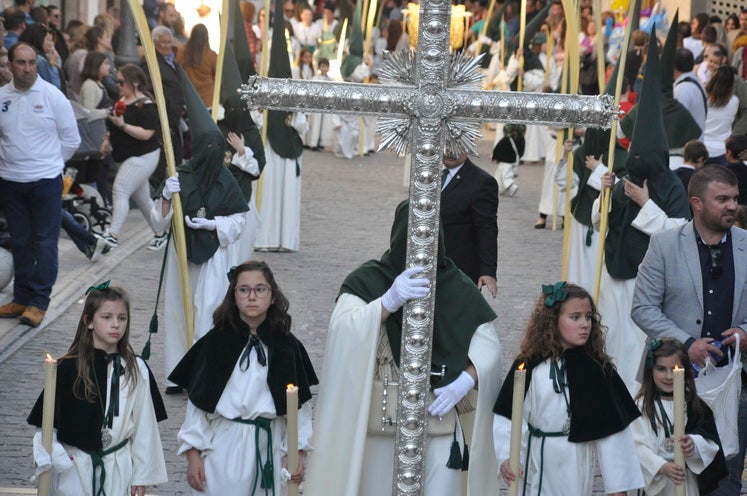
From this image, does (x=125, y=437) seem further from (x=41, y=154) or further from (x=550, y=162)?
(x=550, y=162)

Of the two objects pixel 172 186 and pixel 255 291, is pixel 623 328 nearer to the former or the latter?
pixel 172 186

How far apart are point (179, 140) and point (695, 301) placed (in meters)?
10.7

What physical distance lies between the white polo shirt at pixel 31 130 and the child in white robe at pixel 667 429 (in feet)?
18.7

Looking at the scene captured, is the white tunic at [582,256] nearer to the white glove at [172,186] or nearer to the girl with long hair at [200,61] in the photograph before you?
the white glove at [172,186]

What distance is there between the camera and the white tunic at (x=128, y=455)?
529 cm

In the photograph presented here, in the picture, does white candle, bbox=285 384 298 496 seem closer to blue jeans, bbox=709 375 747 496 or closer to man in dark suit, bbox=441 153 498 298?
blue jeans, bbox=709 375 747 496

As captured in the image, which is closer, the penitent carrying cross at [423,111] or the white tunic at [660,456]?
the penitent carrying cross at [423,111]

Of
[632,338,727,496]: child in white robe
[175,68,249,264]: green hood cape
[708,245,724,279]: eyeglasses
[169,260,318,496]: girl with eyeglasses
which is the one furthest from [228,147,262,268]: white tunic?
[632,338,727,496]: child in white robe

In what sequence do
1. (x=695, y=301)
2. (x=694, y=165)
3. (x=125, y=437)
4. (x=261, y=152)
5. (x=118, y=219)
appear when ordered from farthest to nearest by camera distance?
1. (x=118, y=219)
2. (x=261, y=152)
3. (x=694, y=165)
4. (x=695, y=301)
5. (x=125, y=437)

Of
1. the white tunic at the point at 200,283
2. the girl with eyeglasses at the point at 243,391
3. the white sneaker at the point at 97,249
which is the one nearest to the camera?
the girl with eyeglasses at the point at 243,391

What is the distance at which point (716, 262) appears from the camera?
6.14 meters

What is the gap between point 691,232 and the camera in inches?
244

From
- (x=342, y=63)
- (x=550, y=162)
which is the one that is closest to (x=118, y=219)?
(x=550, y=162)

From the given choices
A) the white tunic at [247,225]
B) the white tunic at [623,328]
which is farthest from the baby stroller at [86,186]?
A: the white tunic at [623,328]
